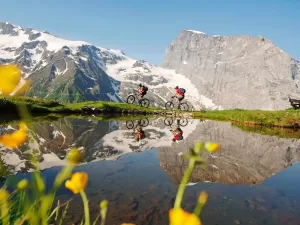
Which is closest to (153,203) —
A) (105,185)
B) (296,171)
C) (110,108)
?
(105,185)

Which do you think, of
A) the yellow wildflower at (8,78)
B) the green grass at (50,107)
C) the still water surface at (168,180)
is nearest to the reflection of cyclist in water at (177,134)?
the still water surface at (168,180)

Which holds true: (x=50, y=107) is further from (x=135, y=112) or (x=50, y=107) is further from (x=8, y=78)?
(x=8, y=78)

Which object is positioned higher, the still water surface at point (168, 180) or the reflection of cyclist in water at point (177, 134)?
the reflection of cyclist in water at point (177, 134)

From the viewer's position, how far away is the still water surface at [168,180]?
17.6 ft

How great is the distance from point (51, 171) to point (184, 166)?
13.5 ft

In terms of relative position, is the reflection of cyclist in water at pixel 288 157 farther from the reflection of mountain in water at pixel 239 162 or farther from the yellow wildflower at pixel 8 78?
the yellow wildflower at pixel 8 78

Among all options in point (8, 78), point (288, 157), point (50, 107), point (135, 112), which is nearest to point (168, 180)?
point (8, 78)

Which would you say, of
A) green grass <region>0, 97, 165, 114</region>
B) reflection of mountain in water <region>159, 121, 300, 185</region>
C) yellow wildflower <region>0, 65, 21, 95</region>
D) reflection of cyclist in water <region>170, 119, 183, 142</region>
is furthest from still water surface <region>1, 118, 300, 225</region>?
green grass <region>0, 97, 165, 114</region>

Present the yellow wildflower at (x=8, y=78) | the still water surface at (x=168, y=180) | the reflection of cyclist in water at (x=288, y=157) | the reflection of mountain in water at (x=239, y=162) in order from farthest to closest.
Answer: the reflection of cyclist in water at (x=288, y=157)
the reflection of mountain in water at (x=239, y=162)
the still water surface at (x=168, y=180)
the yellow wildflower at (x=8, y=78)

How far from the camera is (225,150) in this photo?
13344 mm

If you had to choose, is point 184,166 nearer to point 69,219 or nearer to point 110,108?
point 69,219

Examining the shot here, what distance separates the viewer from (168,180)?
7672mm

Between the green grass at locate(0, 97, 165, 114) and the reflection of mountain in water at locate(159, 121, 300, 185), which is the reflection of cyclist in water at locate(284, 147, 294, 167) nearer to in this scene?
the reflection of mountain in water at locate(159, 121, 300, 185)

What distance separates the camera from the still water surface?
5.36m
